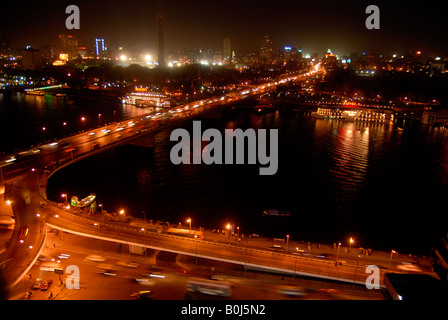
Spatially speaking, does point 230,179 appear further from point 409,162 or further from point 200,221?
point 409,162

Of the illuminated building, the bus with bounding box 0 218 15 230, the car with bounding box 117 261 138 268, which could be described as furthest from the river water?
the illuminated building

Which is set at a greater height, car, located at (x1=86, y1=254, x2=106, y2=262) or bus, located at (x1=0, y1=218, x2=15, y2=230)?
bus, located at (x1=0, y1=218, x2=15, y2=230)

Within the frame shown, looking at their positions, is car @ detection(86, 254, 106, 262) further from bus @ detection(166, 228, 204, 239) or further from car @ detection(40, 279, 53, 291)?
bus @ detection(166, 228, 204, 239)

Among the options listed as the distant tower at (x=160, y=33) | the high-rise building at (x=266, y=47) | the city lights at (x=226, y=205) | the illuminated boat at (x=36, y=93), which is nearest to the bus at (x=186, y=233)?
the city lights at (x=226, y=205)

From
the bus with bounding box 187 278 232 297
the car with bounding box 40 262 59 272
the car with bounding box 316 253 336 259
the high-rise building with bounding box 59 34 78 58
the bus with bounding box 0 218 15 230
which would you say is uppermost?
the high-rise building with bounding box 59 34 78 58

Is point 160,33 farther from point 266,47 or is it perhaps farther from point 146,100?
point 266,47
